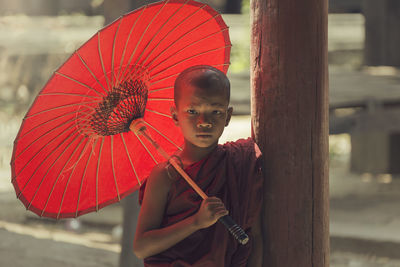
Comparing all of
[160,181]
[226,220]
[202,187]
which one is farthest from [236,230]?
[160,181]

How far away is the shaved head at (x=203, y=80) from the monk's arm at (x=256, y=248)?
41 cm

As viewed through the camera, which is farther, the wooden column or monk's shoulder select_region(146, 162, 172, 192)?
the wooden column

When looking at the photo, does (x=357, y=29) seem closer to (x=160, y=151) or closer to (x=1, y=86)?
(x=1, y=86)

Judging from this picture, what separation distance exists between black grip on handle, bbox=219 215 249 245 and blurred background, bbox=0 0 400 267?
308cm

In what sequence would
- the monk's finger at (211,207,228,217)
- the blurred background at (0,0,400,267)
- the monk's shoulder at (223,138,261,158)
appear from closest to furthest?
the monk's finger at (211,207,228,217)
the monk's shoulder at (223,138,261,158)
the blurred background at (0,0,400,267)

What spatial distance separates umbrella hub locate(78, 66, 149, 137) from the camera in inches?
82.7

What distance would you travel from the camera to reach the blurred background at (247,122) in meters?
5.52

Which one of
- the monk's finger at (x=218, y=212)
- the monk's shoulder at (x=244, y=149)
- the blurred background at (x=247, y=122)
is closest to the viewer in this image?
the monk's finger at (x=218, y=212)

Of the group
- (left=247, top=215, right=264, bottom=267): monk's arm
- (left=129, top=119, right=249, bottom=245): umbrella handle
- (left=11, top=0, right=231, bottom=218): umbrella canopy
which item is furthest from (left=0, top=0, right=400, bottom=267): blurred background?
(left=129, top=119, right=249, bottom=245): umbrella handle

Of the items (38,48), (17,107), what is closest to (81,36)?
(38,48)

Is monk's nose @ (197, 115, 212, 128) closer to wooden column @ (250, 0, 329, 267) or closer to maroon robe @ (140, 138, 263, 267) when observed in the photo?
maroon robe @ (140, 138, 263, 267)

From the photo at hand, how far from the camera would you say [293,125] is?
2.06 m

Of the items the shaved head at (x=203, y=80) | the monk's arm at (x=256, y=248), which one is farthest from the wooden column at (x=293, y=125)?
the shaved head at (x=203, y=80)

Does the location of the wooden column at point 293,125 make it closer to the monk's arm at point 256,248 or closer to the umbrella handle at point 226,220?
the monk's arm at point 256,248
